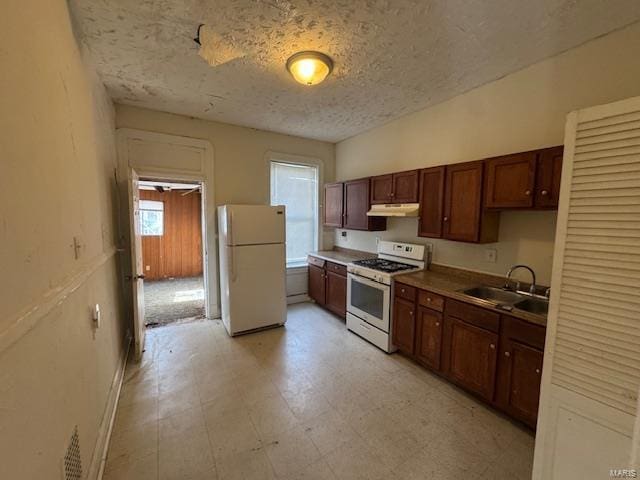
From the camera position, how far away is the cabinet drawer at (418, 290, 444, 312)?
240 centimetres

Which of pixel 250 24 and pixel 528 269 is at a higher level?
pixel 250 24

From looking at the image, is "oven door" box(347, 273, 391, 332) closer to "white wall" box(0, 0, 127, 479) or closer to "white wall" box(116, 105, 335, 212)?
"white wall" box(116, 105, 335, 212)

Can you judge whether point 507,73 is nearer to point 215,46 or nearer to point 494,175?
point 494,175

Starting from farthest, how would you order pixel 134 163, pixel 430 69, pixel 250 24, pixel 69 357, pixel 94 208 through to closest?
1. pixel 134 163
2. pixel 430 69
3. pixel 94 208
4. pixel 250 24
5. pixel 69 357

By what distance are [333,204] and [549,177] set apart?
273 centimetres

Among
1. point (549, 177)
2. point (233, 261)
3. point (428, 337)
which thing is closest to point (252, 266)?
point (233, 261)

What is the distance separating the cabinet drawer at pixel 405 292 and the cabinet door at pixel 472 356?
0.39 metres

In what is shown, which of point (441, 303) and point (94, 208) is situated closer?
point (94, 208)

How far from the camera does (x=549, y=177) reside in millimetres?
1894

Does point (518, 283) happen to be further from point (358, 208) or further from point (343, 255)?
point (343, 255)

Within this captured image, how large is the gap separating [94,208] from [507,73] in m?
3.49

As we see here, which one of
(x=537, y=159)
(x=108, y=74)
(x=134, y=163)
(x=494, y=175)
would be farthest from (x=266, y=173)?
(x=537, y=159)

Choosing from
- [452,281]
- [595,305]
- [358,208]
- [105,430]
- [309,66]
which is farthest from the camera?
[358,208]

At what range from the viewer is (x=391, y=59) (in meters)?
2.14
